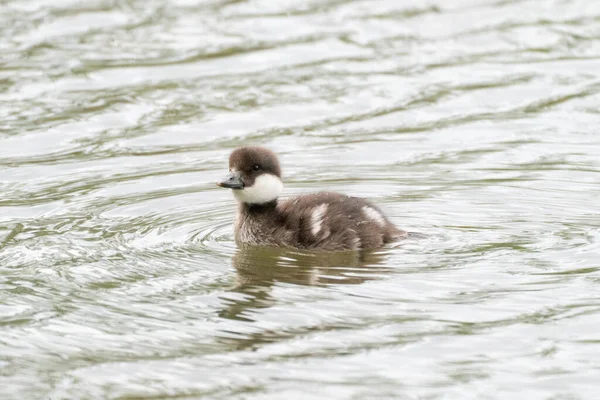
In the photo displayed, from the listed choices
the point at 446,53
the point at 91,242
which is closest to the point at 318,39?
the point at 446,53

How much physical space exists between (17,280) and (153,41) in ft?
20.9

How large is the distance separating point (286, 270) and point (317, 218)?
20.7 inches

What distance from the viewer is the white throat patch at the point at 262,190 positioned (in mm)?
7824

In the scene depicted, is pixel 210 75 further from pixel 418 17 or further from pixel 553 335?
pixel 553 335

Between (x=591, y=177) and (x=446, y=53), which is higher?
(x=446, y=53)

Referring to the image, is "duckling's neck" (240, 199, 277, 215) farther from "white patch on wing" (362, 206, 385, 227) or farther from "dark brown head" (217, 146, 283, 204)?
"white patch on wing" (362, 206, 385, 227)

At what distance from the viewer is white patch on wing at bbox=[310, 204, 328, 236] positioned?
7547 mm

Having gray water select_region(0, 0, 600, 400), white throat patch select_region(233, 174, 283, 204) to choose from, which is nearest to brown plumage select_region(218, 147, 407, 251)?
white throat patch select_region(233, 174, 283, 204)

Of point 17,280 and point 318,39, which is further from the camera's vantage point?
point 318,39

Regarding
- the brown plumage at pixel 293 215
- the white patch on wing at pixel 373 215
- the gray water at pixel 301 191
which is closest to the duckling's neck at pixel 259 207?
the brown plumage at pixel 293 215

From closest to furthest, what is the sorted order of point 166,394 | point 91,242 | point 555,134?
point 166,394 → point 91,242 → point 555,134

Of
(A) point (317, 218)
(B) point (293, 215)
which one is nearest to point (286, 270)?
(A) point (317, 218)

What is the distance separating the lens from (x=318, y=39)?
13023 mm

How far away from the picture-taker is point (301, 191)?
29.6 ft
